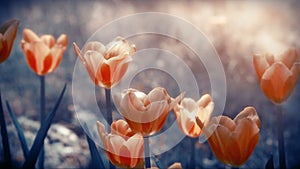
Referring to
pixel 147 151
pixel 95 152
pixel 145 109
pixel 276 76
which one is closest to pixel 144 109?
pixel 145 109

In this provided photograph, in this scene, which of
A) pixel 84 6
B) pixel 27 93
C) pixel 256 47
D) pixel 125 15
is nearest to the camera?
pixel 27 93

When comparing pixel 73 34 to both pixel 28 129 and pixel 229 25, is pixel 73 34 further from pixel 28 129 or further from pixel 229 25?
pixel 28 129

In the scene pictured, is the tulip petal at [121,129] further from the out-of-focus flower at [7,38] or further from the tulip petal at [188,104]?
the out-of-focus flower at [7,38]

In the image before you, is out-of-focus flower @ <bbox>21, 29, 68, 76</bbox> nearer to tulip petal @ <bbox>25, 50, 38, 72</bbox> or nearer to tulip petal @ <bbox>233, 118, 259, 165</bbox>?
tulip petal @ <bbox>25, 50, 38, 72</bbox>

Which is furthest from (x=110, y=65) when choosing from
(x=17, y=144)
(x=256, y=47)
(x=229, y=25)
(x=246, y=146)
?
(x=229, y=25)

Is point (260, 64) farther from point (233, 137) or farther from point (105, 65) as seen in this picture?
point (105, 65)

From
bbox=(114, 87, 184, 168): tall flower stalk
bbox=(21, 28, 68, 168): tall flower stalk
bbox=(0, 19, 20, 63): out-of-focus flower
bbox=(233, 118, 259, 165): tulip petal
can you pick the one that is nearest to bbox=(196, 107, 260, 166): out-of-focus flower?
bbox=(233, 118, 259, 165): tulip petal

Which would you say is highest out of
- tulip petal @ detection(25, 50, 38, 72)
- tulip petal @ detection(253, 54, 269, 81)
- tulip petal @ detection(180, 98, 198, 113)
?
tulip petal @ detection(25, 50, 38, 72)
